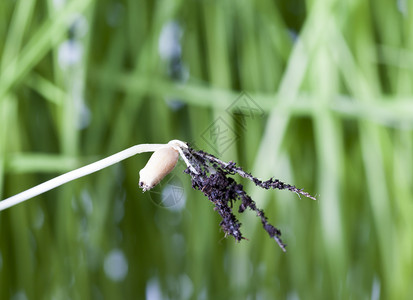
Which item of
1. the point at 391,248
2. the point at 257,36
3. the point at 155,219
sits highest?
the point at 257,36

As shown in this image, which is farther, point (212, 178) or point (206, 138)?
point (206, 138)

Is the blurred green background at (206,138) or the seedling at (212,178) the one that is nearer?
the seedling at (212,178)

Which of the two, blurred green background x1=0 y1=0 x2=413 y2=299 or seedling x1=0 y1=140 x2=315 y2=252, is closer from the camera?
seedling x1=0 y1=140 x2=315 y2=252

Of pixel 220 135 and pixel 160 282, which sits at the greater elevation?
pixel 220 135

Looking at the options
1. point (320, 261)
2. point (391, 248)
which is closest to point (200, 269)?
point (320, 261)

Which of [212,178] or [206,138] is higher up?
[206,138]

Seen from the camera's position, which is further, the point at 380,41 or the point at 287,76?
the point at 380,41

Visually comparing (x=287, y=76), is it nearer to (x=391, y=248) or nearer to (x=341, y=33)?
(x=341, y=33)
